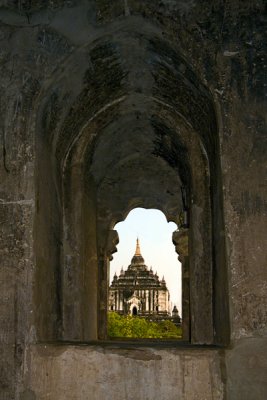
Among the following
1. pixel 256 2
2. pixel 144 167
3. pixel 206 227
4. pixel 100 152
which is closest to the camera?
pixel 256 2

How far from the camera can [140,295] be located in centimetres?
3934

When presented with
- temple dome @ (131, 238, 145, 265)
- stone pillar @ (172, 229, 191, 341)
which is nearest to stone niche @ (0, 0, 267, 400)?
stone pillar @ (172, 229, 191, 341)

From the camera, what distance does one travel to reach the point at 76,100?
4.91m

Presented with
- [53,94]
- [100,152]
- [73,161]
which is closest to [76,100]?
[53,94]

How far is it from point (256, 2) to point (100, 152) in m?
2.69

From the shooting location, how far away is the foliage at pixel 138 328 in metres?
27.0

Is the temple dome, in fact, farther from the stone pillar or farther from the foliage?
the stone pillar

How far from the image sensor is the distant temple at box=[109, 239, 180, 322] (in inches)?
1528

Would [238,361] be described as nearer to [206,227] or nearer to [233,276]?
[233,276]

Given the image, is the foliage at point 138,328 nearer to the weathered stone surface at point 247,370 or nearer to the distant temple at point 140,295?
the distant temple at point 140,295

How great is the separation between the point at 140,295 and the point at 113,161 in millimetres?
33143

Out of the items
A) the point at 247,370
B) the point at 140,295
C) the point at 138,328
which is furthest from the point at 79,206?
the point at 140,295

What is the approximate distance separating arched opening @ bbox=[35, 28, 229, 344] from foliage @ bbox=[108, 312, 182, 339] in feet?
62.2

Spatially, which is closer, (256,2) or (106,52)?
(256,2)
